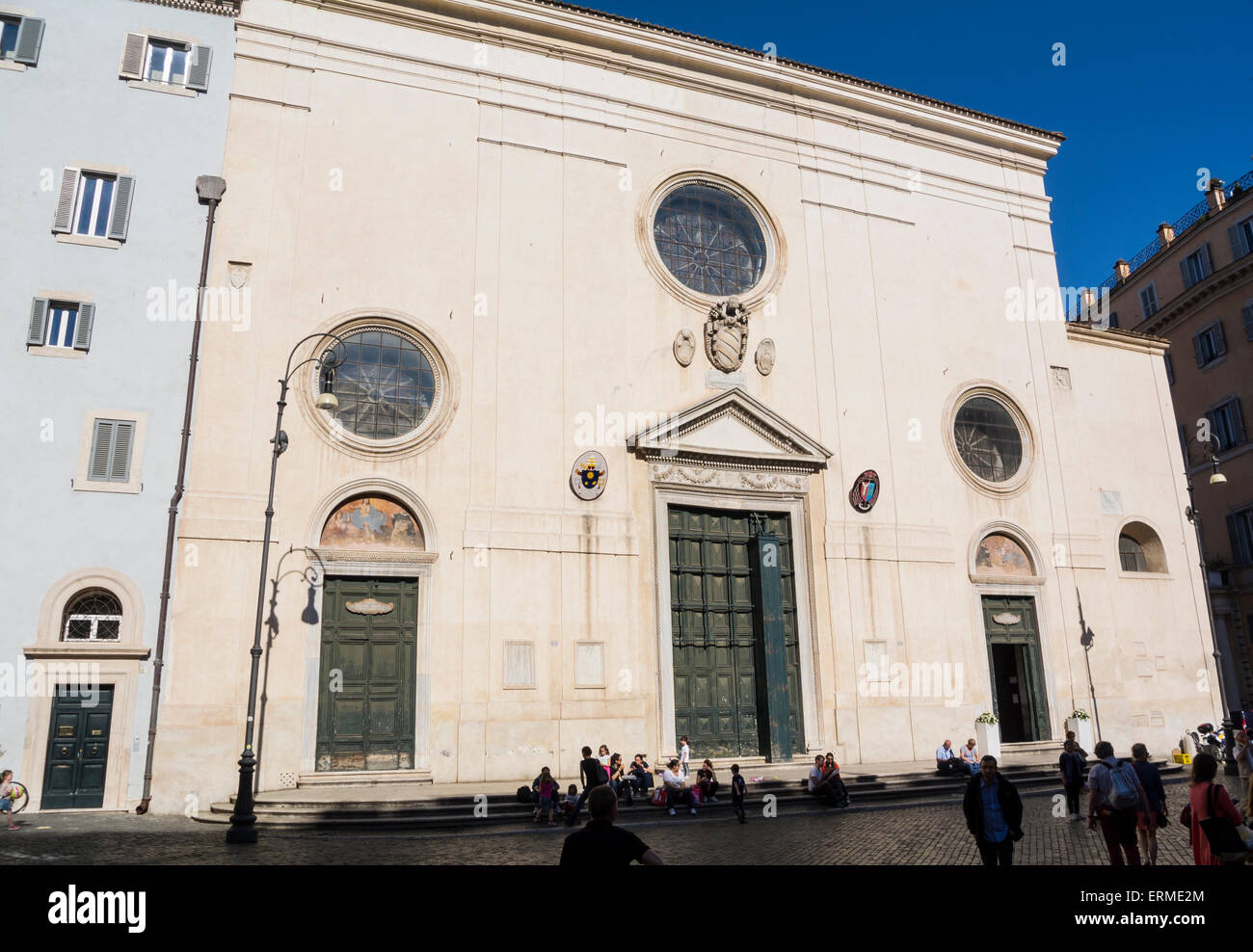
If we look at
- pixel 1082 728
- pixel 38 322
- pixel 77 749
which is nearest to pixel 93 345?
pixel 38 322

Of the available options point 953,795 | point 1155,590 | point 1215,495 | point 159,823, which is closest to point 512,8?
point 159,823

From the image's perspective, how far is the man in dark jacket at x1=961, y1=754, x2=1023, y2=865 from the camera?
826 centimetres

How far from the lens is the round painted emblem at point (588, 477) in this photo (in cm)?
1931

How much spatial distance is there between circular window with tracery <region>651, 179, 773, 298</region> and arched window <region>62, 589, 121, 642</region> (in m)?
14.0

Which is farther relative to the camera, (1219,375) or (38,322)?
(1219,375)

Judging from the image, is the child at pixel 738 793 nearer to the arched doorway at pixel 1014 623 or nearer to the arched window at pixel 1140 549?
the arched doorway at pixel 1014 623

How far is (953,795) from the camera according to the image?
1747 centimetres

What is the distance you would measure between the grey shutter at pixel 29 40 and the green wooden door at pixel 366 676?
11959 mm

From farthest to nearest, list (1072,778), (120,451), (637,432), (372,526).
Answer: (637,432), (372,526), (120,451), (1072,778)

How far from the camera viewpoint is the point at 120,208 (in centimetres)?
1748

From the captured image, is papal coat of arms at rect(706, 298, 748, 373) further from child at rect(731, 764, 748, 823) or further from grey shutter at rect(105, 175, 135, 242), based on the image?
grey shutter at rect(105, 175, 135, 242)

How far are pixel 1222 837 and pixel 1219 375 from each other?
3275 centimetres

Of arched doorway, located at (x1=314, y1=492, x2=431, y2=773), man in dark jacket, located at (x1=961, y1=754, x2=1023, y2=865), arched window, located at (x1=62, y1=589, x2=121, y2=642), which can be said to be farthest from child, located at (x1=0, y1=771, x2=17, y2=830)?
man in dark jacket, located at (x1=961, y1=754, x2=1023, y2=865)

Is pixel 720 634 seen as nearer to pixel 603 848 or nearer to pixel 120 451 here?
pixel 120 451
